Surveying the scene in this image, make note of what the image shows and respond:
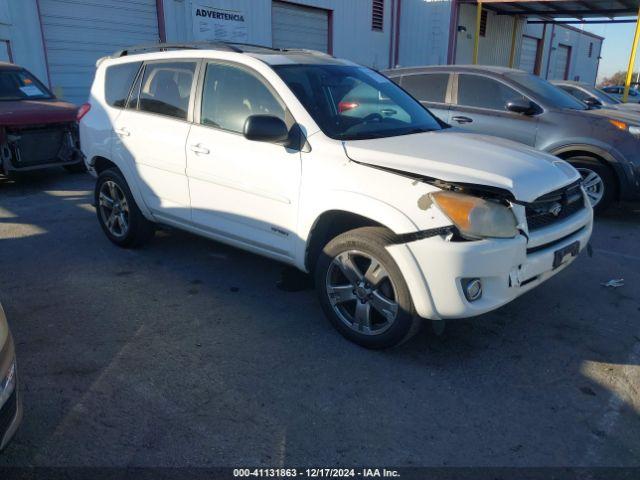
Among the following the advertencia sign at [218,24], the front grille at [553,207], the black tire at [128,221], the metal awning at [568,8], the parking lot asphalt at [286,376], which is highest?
the metal awning at [568,8]

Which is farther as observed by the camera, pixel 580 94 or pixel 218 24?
pixel 218 24

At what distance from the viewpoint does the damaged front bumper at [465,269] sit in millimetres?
2906

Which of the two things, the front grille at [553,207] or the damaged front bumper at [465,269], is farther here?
the front grille at [553,207]

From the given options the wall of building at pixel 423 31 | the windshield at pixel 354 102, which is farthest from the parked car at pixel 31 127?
the wall of building at pixel 423 31

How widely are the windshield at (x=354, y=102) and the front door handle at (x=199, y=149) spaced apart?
80 centimetres

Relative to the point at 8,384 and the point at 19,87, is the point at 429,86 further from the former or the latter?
the point at 8,384

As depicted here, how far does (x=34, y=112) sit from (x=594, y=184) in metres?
7.58

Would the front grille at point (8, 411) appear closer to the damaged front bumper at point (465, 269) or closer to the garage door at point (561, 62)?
the damaged front bumper at point (465, 269)

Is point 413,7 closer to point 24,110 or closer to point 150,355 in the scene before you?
point 24,110

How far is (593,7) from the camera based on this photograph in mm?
18828

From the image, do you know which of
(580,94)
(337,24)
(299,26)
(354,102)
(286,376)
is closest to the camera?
(286,376)

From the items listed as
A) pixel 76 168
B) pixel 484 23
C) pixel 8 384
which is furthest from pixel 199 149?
pixel 484 23

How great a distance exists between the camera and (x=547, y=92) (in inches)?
274

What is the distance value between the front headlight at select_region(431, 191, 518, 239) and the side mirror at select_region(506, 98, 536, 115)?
158 inches
